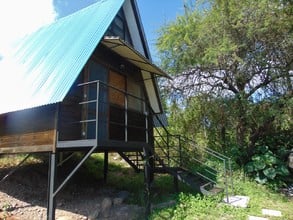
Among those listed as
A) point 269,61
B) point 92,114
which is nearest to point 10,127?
point 92,114

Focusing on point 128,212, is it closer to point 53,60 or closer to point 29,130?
point 29,130

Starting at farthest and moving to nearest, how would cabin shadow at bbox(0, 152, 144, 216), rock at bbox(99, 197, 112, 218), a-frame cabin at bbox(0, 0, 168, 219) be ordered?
cabin shadow at bbox(0, 152, 144, 216) → rock at bbox(99, 197, 112, 218) → a-frame cabin at bbox(0, 0, 168, 219)

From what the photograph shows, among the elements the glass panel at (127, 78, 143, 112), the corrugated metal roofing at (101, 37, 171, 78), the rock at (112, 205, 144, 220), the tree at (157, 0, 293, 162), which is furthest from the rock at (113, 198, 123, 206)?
the tree at (157, 0, 293, 162)

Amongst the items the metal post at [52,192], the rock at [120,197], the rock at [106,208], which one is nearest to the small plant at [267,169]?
the rock at [120,197]

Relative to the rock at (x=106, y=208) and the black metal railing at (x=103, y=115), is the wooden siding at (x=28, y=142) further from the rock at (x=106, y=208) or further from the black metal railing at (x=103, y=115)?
the rock at (x=106, y=208)

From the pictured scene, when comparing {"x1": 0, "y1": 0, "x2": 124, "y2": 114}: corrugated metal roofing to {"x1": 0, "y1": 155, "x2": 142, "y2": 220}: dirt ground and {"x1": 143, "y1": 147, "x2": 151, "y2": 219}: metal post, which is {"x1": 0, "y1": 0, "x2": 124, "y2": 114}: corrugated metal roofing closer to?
{"x1": 0, "y1": 155, "x2": 142, "y2": 220}: dirt ground

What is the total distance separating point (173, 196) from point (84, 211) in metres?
2.67

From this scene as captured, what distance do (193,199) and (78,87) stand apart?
444 centimetres

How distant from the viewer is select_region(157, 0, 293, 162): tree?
9.96 metres

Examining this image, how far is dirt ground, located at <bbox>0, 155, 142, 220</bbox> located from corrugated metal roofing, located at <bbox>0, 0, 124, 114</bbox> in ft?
9.94

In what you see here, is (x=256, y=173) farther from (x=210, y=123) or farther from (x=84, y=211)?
(x=84, y=211)

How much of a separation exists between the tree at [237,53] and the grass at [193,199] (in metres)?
2.27

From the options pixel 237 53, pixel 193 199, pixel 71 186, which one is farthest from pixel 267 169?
pixel 71 186

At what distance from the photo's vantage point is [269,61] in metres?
10.3
